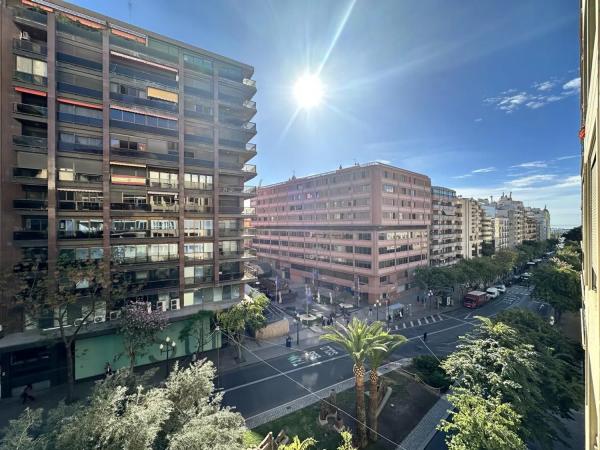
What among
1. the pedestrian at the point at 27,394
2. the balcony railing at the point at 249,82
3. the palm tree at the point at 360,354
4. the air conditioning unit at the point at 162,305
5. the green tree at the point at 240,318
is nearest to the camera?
the palm tree at the point at 360,354

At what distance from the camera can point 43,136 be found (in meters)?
24.2

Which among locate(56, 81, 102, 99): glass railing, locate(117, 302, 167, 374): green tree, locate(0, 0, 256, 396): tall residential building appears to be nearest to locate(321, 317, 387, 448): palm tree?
locate(117, 302, 167, 374): green tree

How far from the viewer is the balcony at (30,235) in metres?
23.1

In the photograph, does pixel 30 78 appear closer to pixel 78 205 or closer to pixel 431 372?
pixel 78 205

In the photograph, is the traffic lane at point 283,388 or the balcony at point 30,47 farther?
the balcony at point 30,47

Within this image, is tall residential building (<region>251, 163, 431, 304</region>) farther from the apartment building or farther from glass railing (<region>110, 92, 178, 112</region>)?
glass railing (<region>110, 92, 178, 112</region>)

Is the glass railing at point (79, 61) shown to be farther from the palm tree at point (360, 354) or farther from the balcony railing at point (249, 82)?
the palm tree at point (360, 354)

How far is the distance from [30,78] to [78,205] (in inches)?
450

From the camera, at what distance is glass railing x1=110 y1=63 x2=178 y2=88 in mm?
27391

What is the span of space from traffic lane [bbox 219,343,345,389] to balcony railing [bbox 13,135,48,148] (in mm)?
26584

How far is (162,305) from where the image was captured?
28766 millimetres

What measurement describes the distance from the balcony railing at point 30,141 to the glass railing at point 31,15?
10.3m

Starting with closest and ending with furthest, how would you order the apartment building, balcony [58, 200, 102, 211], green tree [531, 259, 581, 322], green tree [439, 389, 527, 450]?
1. green tree [439, 389, 527, 450]
2. balcony [58, 200, 102, 211]
3. green tree [531, 259, 581, 322]
4. the apartment building

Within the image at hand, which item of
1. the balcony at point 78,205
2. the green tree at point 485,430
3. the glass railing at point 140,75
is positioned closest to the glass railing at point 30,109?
the glass railing at point 140,75
